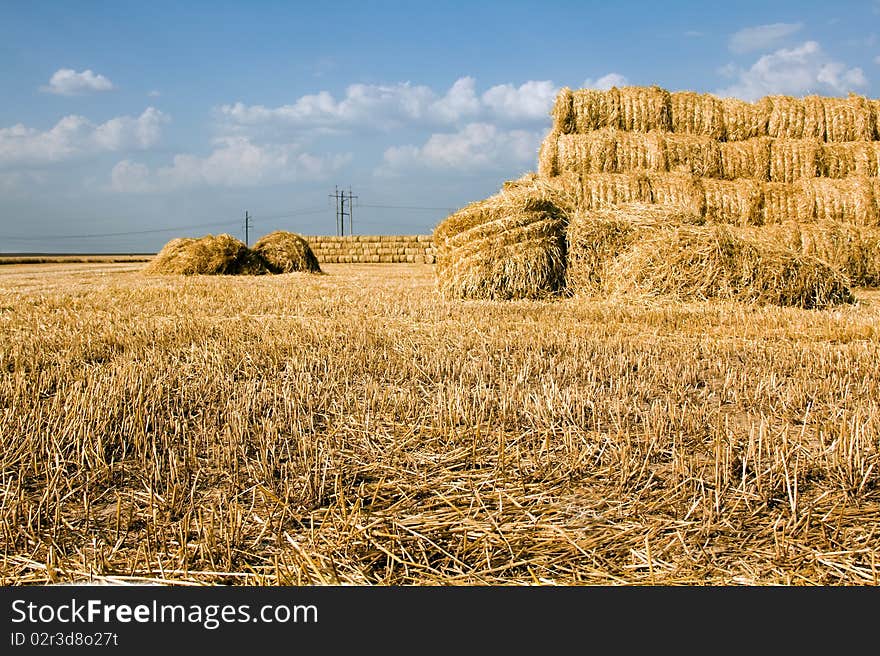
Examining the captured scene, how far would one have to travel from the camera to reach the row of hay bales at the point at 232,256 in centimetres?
1711

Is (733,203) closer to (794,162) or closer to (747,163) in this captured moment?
(747,163)

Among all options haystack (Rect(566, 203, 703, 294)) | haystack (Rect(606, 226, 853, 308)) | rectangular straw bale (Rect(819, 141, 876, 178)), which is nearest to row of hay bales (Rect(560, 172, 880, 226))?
rectangular straw bale (Rect(819, 141, 876, 178))

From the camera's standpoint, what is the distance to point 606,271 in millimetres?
8398

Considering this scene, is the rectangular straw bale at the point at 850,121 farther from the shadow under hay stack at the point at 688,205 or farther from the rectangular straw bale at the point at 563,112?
the rectangular straw bale at the point at 563,112

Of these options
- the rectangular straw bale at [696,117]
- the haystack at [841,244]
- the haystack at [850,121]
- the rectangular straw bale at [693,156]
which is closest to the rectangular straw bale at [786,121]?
the haystack at [850,121]

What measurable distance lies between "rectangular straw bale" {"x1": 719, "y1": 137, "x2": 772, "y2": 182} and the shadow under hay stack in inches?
0.7

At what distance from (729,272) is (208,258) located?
1314 cm

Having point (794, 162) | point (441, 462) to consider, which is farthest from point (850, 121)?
point (441, 462)

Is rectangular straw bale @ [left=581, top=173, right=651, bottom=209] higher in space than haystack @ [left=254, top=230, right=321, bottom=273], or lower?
higher

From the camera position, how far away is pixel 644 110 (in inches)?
466

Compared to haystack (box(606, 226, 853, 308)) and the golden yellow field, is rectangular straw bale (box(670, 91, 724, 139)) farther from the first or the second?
the golden yellow field

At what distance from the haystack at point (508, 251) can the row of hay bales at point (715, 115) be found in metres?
3.85

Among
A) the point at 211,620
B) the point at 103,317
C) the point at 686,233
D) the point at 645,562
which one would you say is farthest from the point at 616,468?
the point at 686,233

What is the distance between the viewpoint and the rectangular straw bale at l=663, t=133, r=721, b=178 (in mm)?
11414
